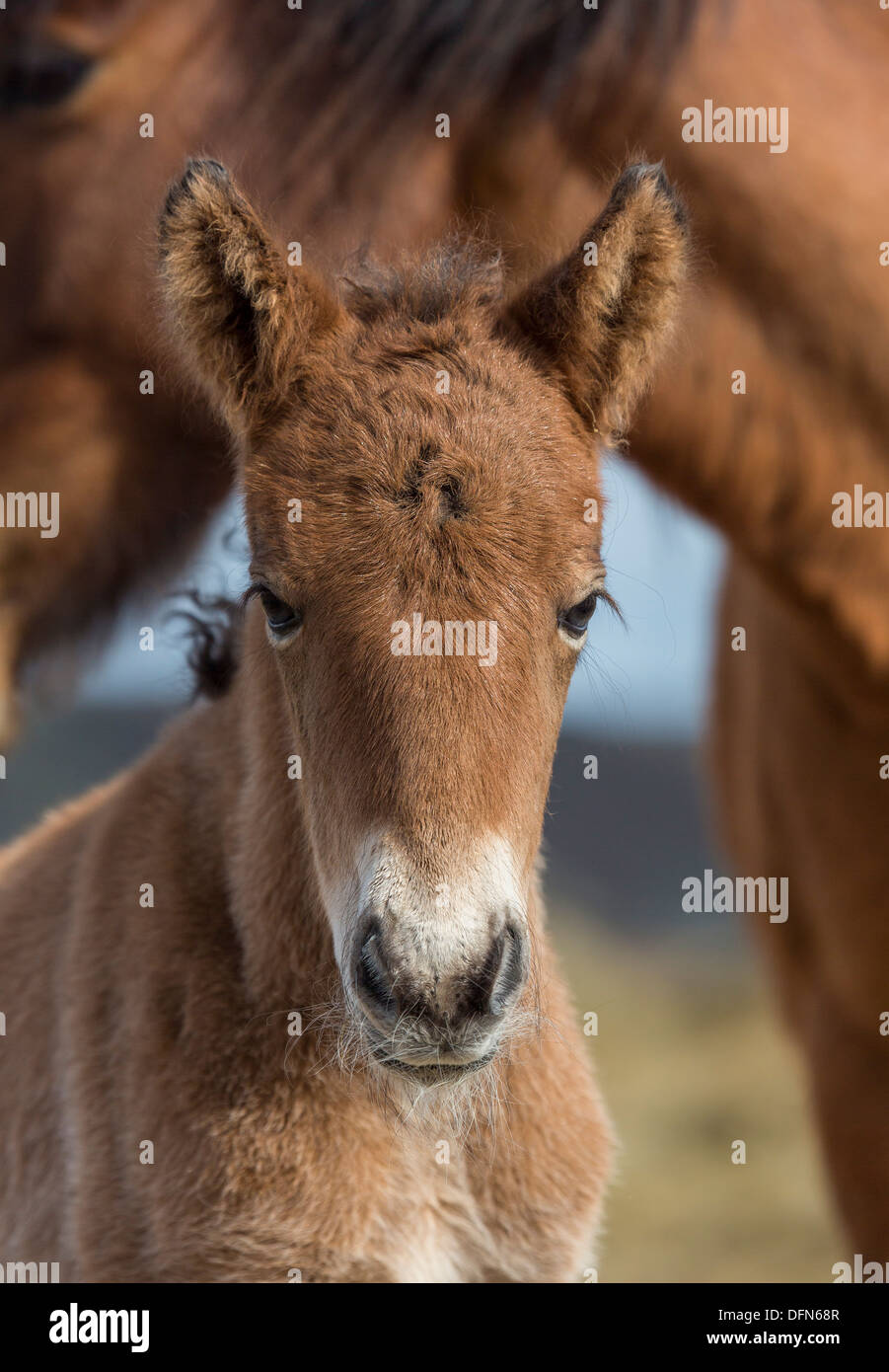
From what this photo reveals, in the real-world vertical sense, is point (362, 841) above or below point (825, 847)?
below

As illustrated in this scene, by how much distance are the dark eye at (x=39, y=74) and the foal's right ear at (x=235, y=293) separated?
4.65 feet

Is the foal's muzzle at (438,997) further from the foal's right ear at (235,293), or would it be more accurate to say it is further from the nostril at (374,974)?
the foal's right ear at (235,293)

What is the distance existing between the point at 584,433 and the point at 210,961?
1145 mm

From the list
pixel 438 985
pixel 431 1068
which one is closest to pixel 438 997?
pixel 438 985

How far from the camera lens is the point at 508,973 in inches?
74.4

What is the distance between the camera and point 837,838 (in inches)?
166

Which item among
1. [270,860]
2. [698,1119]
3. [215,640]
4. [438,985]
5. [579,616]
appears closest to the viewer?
[438,985]

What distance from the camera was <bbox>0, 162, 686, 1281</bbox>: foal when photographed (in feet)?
6.54

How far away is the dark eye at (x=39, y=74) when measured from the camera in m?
3.46

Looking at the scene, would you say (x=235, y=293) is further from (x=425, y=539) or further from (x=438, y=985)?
(x=438, y=985)

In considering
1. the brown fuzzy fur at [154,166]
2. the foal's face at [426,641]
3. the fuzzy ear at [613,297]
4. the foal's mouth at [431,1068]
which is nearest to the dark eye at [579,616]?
the foal's face at [426,641]

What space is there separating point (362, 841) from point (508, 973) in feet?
0.94
